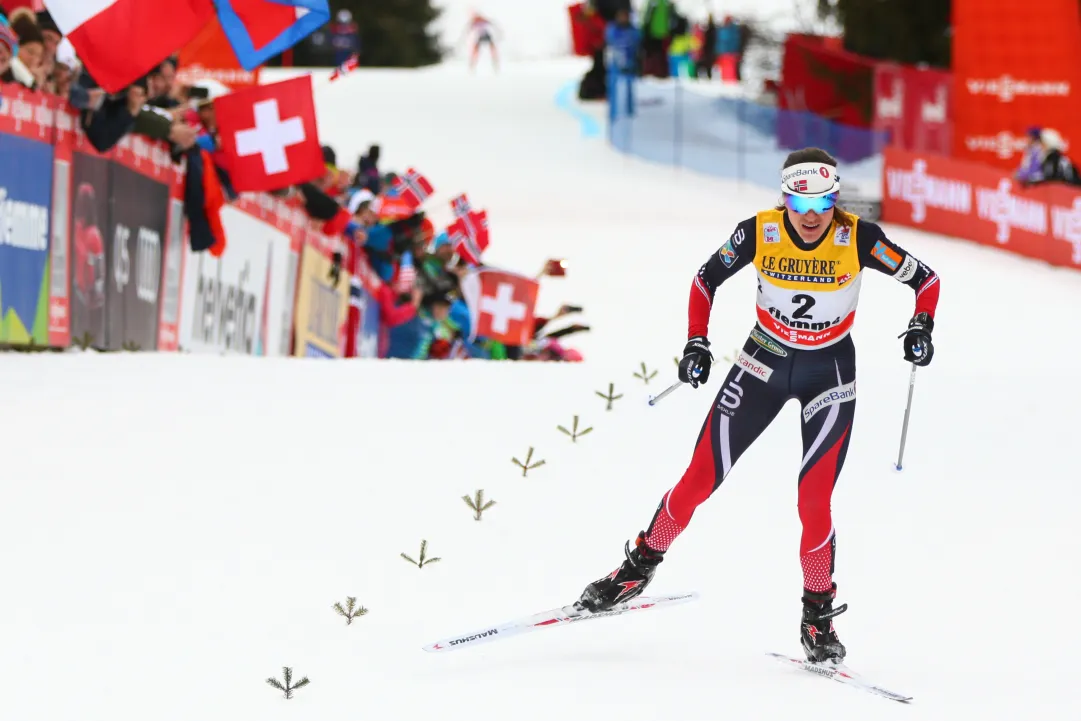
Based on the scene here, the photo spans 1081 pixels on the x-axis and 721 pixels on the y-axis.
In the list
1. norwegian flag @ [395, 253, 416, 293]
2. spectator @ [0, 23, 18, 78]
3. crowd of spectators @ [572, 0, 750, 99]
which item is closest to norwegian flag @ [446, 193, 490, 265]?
norwegian flag @ [395, 253, 416, 293]

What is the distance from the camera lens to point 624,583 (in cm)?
595

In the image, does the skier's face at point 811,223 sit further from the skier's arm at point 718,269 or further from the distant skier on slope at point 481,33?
the distant skier on slope at point 481,33

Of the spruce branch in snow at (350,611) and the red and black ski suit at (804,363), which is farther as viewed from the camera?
the spruce branch in snow at (350,611)

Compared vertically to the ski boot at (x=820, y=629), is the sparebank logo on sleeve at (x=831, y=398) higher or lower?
higher

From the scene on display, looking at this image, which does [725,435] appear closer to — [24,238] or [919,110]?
[24,238]

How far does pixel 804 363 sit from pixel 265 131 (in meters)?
6.12

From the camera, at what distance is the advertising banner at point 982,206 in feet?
63.0

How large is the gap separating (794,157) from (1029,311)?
11.1 metres

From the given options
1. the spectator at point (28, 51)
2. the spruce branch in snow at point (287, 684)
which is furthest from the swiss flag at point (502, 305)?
the spruce branch in snow at point (287, 684)

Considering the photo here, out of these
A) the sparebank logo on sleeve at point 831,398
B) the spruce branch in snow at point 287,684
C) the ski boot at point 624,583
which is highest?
the sparebank logo on sleeve at point 831,398

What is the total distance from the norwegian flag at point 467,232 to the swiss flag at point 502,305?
0.66m

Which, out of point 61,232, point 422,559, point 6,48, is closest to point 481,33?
point 61,232

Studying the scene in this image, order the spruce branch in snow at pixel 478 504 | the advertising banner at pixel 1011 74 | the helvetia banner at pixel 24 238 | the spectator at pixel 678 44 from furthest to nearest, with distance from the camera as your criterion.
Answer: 1. the spectator at pixel 678 44
2. the advertising banner at pixel 1011 74
3. the helvetia banner at pixel 24 238
4. the spruce branch in snow at pixel 478 504

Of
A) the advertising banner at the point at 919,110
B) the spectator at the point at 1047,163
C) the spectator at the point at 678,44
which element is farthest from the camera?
the spectator at the point at 678,44
